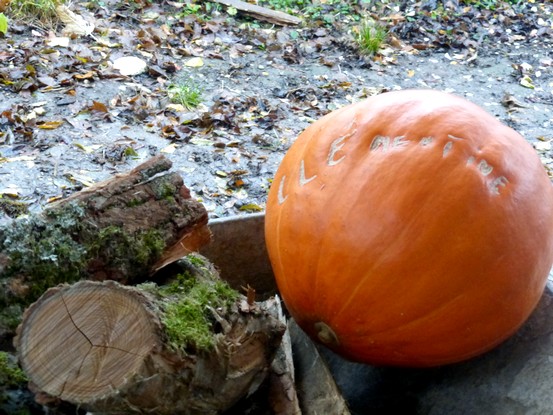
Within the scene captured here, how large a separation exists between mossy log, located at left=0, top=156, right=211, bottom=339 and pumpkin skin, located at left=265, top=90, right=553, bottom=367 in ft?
1.02

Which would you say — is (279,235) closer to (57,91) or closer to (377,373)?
(377,373)

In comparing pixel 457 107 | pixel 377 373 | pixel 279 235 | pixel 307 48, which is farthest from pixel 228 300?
pixel 307 48

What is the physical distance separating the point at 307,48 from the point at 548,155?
254cm

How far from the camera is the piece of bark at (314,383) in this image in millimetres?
1820

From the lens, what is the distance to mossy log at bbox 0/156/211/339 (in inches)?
69.0

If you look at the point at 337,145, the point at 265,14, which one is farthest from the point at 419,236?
the point at 265,14

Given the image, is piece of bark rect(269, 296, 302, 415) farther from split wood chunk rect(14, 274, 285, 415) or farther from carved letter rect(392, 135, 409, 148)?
carved letter rect(392, 135, 409, 148)

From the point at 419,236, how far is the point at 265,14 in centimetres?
582

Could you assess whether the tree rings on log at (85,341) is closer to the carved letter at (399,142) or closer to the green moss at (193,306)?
the green moss at (193,306)

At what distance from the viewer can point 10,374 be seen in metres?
1.61

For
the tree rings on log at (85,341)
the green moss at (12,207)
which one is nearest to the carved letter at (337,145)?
the tree rings on log at (85,341)

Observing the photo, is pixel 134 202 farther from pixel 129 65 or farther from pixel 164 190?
pixel 129 65

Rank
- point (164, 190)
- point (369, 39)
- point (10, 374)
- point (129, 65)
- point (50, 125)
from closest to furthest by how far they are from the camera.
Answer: point (10, 374), point (164, 190), point (50, 125), point (129, 65), point (369, 39)

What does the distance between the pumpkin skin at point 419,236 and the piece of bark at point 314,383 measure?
11cm
